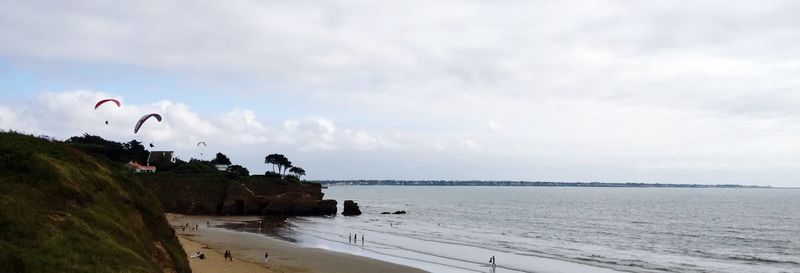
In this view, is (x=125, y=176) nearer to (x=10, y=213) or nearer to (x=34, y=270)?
(x=10, y=213)

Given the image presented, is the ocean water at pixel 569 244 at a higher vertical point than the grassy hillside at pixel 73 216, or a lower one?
lower

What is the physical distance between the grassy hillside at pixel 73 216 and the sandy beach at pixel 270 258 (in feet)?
30.8

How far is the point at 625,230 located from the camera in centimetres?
7562

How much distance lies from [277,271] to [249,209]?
191ft

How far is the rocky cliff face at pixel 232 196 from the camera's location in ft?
283

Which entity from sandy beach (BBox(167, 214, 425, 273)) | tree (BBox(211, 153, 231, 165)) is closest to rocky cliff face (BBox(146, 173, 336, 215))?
sandy beach (BBox(167, 214, 425, 273))

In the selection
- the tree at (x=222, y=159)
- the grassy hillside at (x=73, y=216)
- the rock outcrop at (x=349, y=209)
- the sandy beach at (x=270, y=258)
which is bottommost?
the sandy beach at (x=270, y=258)

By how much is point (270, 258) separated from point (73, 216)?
25818mm

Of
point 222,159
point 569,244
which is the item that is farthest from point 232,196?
point 222,159

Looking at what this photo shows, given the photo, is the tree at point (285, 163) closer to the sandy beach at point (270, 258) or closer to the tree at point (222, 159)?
the tree at point (222, 159)

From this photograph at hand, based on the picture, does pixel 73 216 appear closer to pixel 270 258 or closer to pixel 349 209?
pixel 270 258

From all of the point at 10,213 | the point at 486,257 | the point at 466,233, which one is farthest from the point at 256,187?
the point at 10,213

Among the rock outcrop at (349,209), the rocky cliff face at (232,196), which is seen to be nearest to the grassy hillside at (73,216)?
the rocky cliff face at (232,196)

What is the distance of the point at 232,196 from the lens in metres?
88.6
